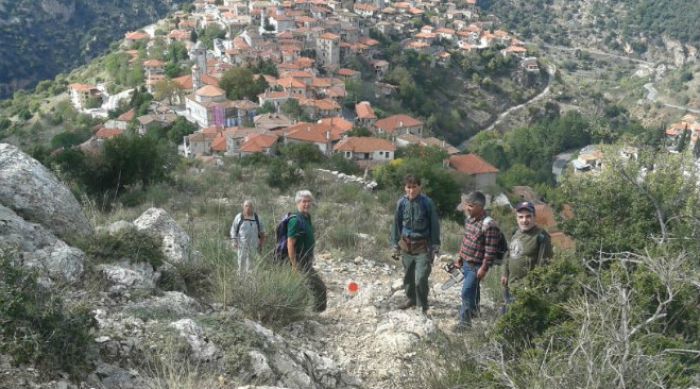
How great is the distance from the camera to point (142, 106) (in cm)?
3594

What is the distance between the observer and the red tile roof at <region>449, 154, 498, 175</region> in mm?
29766

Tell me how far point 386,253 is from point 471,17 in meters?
76.1

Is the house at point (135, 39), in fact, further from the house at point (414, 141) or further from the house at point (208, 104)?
the house at point (414, 141)

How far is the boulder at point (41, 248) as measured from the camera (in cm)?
319

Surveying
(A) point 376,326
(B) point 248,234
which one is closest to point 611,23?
(B) point 248,234

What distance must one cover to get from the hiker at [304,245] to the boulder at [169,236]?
810 millimetres

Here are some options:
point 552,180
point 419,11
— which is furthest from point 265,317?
point 419,11

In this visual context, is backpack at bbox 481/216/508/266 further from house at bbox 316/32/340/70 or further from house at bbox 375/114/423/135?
house at bbox 316/32/340/70

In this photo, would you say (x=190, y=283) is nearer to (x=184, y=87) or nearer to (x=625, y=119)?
(x=184, y=87)

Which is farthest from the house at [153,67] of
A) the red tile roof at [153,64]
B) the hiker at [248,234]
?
the hiker at [248,234]

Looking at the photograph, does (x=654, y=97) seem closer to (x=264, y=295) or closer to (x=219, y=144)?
(x=219, y=144)

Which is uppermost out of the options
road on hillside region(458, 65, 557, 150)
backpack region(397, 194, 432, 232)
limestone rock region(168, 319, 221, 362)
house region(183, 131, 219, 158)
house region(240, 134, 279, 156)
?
limestone rock region(168, 319, 221, 362)

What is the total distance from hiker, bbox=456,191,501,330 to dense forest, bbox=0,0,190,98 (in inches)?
2800

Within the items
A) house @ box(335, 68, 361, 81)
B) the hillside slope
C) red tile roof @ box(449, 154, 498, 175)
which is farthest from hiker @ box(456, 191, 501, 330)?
the hillside slope
